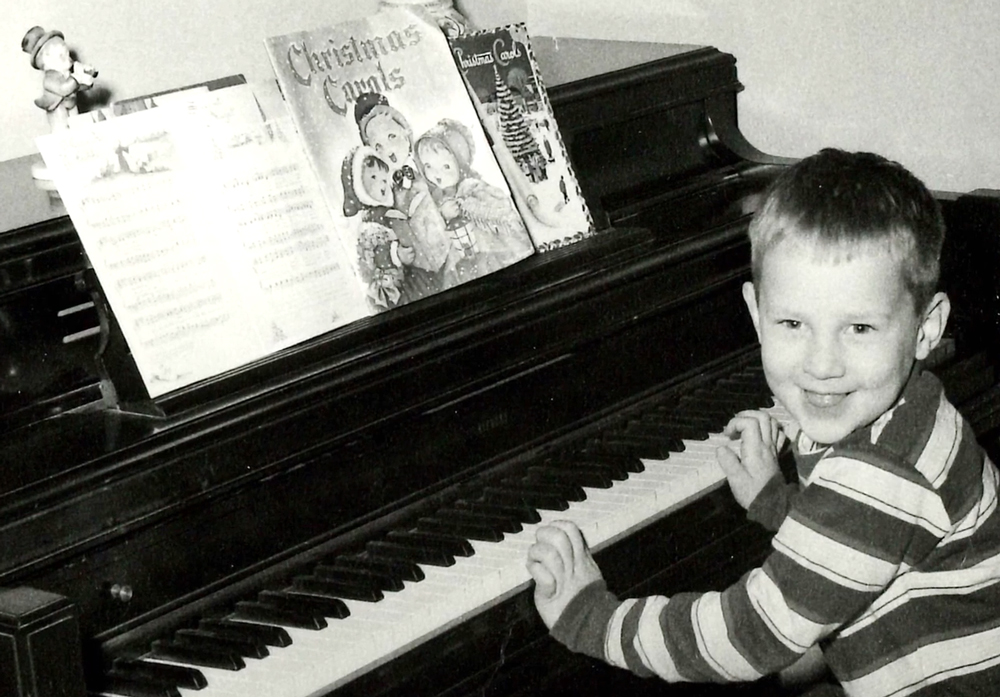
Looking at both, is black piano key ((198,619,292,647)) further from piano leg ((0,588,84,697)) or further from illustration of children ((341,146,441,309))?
illustration of children ((341,146,441,309))

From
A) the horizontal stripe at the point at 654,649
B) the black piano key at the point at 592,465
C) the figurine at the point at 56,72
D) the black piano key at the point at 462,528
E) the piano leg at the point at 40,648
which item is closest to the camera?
the piano leg at the point at 40,648

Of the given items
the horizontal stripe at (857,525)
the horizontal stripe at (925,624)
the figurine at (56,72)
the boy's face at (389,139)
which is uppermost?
the figurine at (56,72)

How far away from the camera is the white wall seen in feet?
9.30

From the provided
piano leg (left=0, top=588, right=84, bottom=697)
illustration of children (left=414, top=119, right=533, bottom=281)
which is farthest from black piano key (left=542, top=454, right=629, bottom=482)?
piano leg (left=0, top=588, right=84, bottom=697)

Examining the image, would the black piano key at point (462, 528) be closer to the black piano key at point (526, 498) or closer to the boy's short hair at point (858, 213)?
the black piano key at point (526, 498)

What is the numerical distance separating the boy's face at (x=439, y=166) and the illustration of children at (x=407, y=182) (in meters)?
0.02

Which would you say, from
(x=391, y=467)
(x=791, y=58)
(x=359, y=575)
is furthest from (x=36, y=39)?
(x=791, y=58)

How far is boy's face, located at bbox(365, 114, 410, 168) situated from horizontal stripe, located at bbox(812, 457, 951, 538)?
846 mm

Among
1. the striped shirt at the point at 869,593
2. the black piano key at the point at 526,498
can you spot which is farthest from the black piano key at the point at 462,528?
the striped shirt at the point at 869,593

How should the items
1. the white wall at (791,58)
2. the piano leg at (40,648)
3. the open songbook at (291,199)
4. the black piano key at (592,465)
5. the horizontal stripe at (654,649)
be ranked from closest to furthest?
the piano leg at (40,648)
the horizontal stripe at (654,649)
the open songbook at (291,199)
the black piano key at (592,465)
the white wall at (791,58)

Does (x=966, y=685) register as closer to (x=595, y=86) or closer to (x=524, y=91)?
(x=524, y=91)

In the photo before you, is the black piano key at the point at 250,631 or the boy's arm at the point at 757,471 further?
the boy's arm at the point at 757,471

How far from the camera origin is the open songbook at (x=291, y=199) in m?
1.76

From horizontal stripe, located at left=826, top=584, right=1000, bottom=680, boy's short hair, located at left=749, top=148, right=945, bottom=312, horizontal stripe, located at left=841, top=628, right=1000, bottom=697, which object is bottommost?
horizontal stripe, located at left=841, top=628, right=1000, bottom=697
